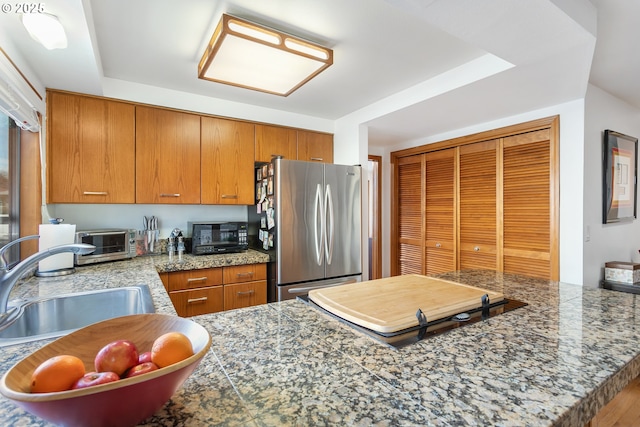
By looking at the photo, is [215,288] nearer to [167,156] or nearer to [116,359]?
[167,156]

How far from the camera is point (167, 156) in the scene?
8.32 ft

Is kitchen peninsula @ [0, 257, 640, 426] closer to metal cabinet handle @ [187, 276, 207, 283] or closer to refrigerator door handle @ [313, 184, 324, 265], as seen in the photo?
metal cabinet handle @ [187, 276, 207, 283]

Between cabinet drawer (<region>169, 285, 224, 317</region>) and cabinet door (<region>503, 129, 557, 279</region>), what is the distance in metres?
2.56

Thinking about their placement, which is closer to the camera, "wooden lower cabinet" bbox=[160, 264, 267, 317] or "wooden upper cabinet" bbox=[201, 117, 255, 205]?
"wooden lower cabinet" bbox=[160, 264, 267, 317]

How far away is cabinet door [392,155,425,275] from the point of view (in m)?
3.77

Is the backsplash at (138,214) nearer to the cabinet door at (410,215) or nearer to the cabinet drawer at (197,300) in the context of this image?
the cabinet drawer at (197,300)

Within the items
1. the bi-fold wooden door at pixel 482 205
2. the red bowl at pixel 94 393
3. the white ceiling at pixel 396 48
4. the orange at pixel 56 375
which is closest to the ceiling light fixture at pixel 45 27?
the white ceiling at pixel 396 48

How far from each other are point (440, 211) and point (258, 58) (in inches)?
103

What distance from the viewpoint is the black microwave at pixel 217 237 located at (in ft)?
8.53

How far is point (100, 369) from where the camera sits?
0.54 m

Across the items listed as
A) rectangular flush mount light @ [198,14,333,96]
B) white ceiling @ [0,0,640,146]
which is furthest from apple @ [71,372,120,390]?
rectangular flush mount light @ [198,14,333,96]

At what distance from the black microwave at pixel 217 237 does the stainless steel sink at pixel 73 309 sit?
41.9 inches

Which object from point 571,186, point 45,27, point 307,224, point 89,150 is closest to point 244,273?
point 307,224

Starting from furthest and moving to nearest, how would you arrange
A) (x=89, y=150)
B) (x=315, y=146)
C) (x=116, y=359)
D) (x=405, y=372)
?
(x=315, y=146) < (x=89, y=150) < (x=405, y=372) < (x=116, y=359)
